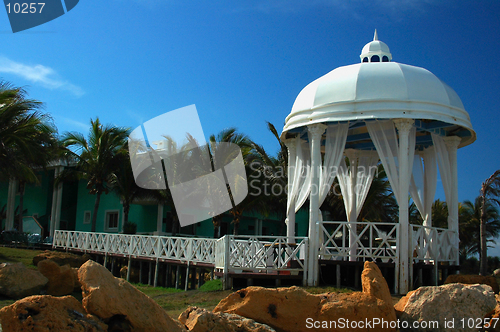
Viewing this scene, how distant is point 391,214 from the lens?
29484 millimetres

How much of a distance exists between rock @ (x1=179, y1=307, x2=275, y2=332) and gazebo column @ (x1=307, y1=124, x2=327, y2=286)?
5.89 m

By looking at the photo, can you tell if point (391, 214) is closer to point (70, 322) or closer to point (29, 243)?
point (29, 243)

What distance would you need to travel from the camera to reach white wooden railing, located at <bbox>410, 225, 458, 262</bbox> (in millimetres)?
13258

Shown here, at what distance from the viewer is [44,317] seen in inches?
223

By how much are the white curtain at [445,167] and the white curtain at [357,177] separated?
2.62 metres

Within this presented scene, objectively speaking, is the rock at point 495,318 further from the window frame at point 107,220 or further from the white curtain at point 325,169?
the window frame at point 107,220

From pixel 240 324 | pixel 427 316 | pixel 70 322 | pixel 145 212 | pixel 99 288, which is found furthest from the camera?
pixel 145 212

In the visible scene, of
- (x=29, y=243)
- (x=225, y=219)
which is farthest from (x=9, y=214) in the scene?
(x=225, y=219)

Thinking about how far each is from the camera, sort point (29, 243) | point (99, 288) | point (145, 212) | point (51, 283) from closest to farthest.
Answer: point (99, 288)
point (51, 283)
point (29, 243)
point (145, 212)

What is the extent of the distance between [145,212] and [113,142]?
18.3ft

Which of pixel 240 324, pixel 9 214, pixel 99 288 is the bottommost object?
pixel 240 324

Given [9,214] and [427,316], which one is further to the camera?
[9,214]

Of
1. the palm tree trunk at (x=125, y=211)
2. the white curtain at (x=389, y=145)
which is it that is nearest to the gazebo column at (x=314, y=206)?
the white curtain at (x=389, y=145)

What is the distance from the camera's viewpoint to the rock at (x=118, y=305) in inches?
259
